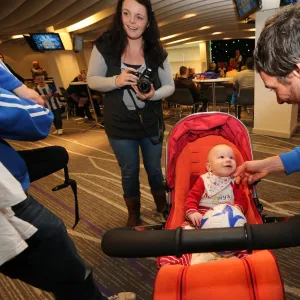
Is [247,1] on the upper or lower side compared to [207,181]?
upper

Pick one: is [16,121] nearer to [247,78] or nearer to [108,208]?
[108,208]

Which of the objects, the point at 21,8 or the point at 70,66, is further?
the point at 70,66

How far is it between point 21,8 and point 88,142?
5.99 meters

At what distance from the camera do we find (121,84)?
60.9 inches

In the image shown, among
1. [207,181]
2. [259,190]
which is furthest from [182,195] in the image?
[259,190]

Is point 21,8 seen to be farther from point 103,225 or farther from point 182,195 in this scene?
point 182,195

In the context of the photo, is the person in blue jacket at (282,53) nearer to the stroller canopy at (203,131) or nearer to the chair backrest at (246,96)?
the stroller canopy at (203,131)

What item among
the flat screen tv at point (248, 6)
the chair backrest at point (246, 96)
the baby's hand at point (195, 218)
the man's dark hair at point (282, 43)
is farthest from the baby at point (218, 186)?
the chair backrest at point (246, 96)

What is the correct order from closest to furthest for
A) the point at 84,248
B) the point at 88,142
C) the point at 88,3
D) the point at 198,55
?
the point at 84,248, the point at 88,142, the point at 88,3, the point at 198,55

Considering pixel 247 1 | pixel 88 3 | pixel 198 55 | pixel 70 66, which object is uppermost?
pixel 88 3

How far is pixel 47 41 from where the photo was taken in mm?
9867

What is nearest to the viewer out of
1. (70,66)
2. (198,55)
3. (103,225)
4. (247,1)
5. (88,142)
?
(103,225)

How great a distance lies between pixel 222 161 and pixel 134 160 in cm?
61

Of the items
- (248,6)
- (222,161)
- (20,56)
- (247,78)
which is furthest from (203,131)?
(20,56)
